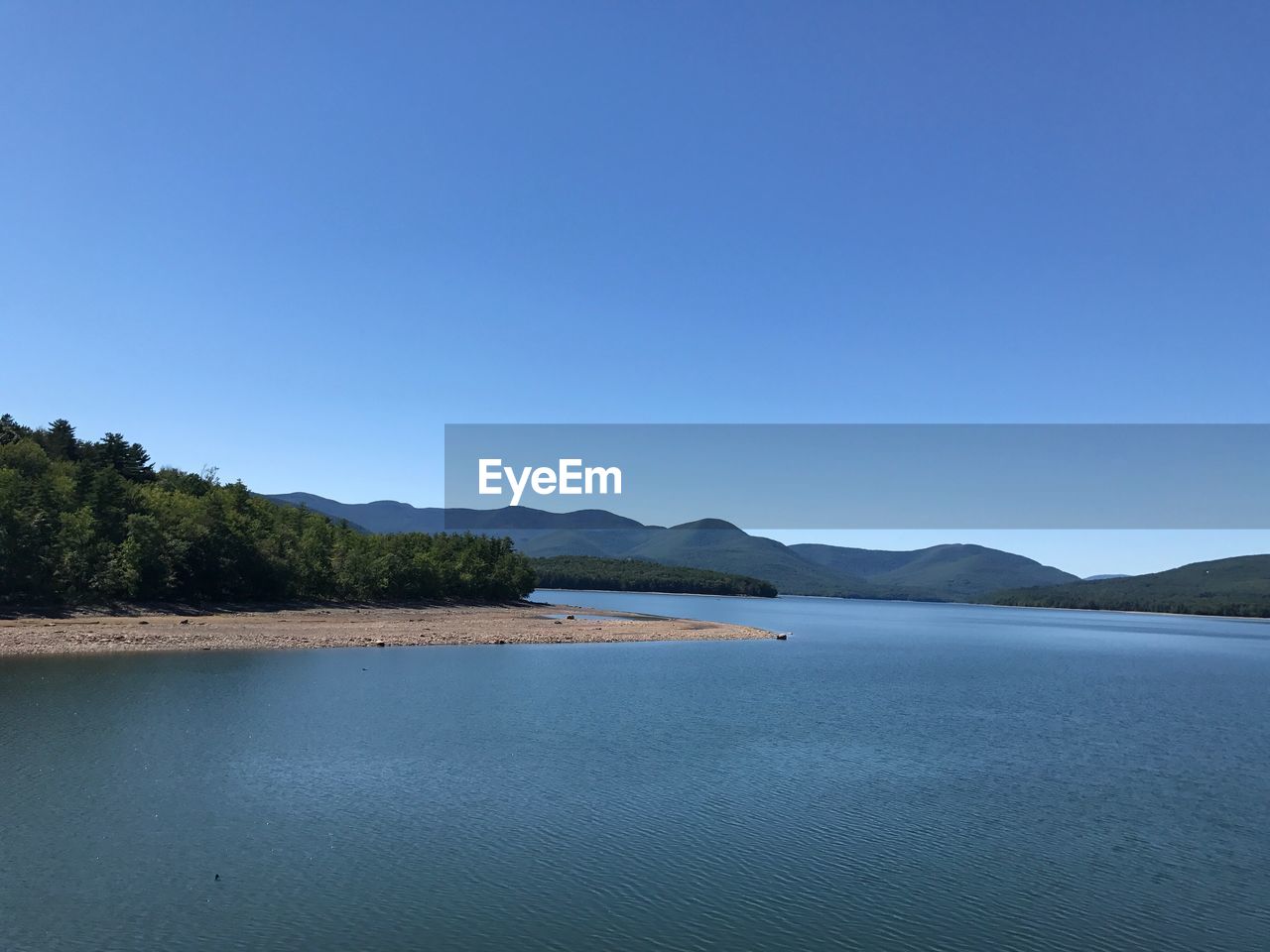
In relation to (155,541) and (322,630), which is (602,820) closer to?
(322,630)

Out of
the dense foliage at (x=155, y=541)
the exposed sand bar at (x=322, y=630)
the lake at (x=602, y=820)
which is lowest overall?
the lake at (x=602, y=820)

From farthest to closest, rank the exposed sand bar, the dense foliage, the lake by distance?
1. the dense foliage
2. the exposed sand bar
3. the lake

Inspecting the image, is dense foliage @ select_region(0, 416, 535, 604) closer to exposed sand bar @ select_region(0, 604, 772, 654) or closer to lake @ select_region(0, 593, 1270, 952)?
exposed sand bar @ select_region(0, 604, 772, 654)

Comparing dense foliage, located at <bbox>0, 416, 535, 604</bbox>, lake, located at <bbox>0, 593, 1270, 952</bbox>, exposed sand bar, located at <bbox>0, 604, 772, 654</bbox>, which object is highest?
dense foliage, located at <bbox>0, 416, 535, 604</bbox>

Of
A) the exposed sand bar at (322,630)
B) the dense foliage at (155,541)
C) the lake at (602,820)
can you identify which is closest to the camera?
the lake at (602,820)

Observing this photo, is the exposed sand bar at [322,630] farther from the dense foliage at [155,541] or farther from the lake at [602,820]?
the lake at [602,820]

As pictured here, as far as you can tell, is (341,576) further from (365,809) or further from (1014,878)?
(1014,878)

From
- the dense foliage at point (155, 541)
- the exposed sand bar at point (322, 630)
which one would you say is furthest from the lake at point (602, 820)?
the dense foliage at point (155, 541)

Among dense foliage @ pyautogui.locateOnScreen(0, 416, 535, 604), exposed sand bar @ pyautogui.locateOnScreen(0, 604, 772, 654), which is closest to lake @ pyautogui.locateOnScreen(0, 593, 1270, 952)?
exposed sand bar @ pyautogui.locateOnScreen(0, 604, 772, 654)
